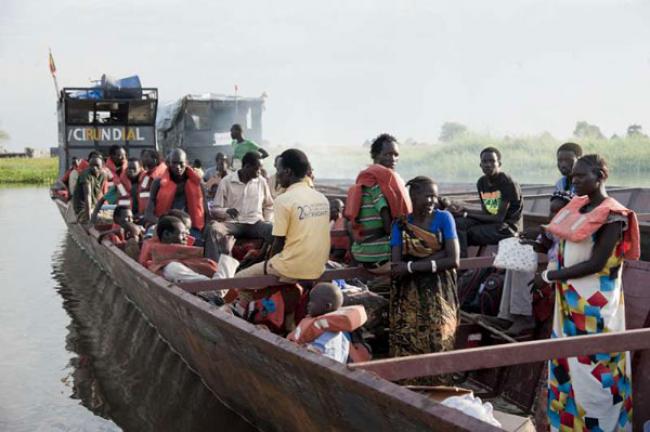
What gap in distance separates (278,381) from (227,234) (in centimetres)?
303

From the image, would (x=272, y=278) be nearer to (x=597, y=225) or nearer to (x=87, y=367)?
(x=597, y=225)

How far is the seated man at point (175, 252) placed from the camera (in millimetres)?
5789

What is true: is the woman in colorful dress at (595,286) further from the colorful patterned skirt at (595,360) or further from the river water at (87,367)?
the river water at (87,367)

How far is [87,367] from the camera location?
6.54 m

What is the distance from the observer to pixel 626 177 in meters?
25.0

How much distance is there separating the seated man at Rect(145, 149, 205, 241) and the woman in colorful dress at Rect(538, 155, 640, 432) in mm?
4085

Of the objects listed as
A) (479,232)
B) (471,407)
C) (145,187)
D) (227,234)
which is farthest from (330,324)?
(145,187)

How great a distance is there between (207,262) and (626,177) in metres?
22.2

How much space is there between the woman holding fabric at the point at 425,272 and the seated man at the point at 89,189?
707 cm

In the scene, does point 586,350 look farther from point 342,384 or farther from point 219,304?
point 219,304

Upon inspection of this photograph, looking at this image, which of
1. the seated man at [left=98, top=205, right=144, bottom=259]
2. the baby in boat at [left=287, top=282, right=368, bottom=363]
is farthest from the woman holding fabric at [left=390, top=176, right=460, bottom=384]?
the seated man at [left=98, top=205, right=144, bottom=259]

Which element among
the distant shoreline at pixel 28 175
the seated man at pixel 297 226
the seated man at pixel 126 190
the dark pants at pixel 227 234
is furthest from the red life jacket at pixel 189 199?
the distant shoreline at pixel 28 175

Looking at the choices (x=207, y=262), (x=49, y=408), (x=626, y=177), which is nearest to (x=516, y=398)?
(x=207, y=262)

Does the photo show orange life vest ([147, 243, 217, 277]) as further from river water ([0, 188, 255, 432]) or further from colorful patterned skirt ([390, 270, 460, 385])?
colorful patterned skirt ([390, 270, 460, 385])
